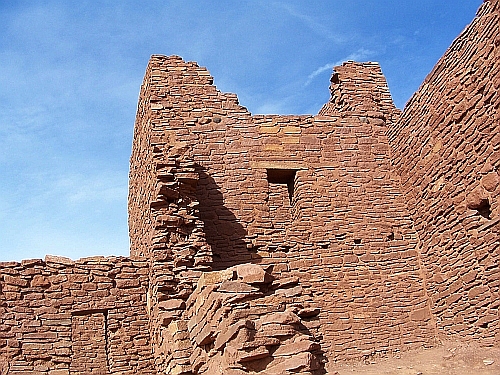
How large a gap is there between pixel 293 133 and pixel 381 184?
6.58ft

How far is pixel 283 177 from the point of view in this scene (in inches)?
512

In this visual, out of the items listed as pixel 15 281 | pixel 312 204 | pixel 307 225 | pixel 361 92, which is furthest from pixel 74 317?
pixel 361 92

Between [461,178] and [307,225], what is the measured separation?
9.59 ft

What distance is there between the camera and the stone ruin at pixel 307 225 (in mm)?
10281

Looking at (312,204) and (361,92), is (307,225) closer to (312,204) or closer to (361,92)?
(312,204)

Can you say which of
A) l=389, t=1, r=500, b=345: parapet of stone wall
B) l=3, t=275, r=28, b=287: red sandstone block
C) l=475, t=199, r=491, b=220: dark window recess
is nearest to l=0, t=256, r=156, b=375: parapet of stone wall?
l=3, t=275, r=28, b=287: red sandstone block

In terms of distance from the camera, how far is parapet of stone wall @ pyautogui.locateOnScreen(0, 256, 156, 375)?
33.6 feet

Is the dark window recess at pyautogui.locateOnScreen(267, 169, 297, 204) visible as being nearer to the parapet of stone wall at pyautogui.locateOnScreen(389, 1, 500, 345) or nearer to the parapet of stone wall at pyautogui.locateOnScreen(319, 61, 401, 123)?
the parapet of stone wall at pyautogui.locateOnScreen(319, 61, 401, 123)

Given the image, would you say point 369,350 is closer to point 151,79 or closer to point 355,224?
point 355,224

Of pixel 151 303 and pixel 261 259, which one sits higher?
pixel 261 259

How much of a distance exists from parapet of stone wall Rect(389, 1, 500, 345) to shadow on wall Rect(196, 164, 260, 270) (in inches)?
130

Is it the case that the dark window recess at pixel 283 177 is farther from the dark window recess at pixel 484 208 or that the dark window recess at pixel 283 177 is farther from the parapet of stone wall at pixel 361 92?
the dark window recess at pixel 484 208

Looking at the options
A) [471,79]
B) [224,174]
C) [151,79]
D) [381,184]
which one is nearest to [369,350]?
[381,184]

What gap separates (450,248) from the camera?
11.3 metres
